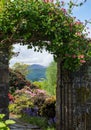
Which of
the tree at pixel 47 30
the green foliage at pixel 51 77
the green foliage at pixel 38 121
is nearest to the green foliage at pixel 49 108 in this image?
the green foliage at pixel 38 121

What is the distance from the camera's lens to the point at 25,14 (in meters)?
8.04

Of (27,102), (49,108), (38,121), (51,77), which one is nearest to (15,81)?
(27,102)

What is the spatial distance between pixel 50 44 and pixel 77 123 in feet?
6.63

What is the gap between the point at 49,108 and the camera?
12328 millimetres

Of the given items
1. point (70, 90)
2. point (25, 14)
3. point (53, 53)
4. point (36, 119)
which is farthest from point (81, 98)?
point (36, 119)

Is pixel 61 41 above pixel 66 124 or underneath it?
above

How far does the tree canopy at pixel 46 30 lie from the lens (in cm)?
802

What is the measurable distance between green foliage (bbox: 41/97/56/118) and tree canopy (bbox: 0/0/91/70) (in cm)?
367

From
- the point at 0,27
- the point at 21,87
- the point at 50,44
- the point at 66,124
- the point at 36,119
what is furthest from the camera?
the point at 21,87

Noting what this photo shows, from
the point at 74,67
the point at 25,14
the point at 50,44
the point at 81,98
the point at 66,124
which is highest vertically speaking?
the point at 25,14

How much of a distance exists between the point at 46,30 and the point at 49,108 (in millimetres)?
4729

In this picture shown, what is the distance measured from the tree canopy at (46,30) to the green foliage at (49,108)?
367cm

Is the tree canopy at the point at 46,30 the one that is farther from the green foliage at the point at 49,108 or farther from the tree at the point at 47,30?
the green foliage at the point at 49,108

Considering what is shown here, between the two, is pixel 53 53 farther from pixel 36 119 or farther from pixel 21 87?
pixel 21 87
